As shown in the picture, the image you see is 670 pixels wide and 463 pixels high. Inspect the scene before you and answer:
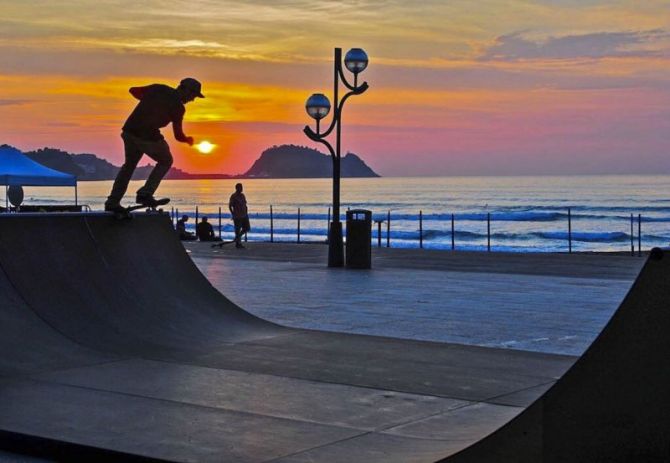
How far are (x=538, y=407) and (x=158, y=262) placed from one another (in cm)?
751

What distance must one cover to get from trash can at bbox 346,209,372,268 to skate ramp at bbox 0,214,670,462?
9808 millimetres

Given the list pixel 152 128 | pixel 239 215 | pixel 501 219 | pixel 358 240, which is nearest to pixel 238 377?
pixel 152 128

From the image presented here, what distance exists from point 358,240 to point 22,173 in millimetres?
12491

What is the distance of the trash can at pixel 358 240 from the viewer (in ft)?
73.3

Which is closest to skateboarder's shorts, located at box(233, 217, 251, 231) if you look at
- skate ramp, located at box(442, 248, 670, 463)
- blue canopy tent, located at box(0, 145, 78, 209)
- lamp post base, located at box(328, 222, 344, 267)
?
blue canopy tent, located at box(0, 145, 78, 209)

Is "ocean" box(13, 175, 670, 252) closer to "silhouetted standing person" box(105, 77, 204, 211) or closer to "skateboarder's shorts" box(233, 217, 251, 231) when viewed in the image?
"skateboarder's shorts" box(233, 217, 251, 231)

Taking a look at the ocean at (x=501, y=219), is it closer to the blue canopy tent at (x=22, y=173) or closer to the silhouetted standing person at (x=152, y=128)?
the blue canopy tent at (x=22, y=173)

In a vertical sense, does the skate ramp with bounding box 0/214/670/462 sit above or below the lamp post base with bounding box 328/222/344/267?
below

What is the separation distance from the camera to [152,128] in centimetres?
1226

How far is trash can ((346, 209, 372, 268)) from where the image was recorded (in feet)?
73.3

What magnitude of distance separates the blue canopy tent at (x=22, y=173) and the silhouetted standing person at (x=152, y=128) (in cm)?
1901

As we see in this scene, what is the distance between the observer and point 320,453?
21.9 ft

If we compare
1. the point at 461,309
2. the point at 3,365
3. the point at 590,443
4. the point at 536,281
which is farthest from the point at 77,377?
the point at 536,281

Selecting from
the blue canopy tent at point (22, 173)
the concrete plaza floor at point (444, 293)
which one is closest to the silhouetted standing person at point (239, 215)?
the concrete plaza floor at point (444, 293)
